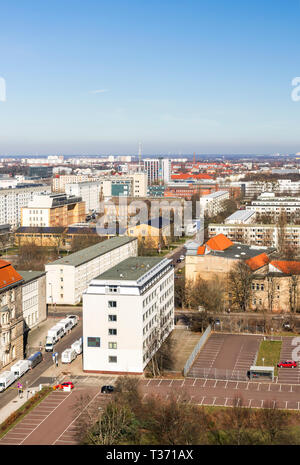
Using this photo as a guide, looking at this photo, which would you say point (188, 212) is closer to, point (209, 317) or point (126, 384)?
point (209, 317)

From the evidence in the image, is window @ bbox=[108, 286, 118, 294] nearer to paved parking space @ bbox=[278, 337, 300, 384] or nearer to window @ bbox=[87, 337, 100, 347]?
window @ bbox=[87, 337, 100, 347]

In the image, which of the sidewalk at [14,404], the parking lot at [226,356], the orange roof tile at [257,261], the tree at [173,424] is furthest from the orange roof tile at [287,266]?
the sidewalk at [14,404]

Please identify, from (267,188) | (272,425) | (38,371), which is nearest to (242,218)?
(267,188)

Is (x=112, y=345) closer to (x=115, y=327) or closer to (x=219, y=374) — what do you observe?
(x=115, y=327)

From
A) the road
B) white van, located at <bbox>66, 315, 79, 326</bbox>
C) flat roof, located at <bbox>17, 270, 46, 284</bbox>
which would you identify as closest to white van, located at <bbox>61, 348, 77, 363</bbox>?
the road

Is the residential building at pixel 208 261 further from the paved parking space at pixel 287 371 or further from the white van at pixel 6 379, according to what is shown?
the white van at pixel 6 379
